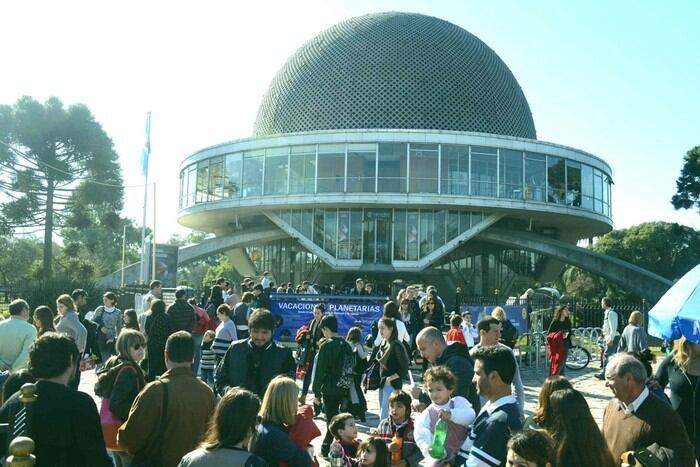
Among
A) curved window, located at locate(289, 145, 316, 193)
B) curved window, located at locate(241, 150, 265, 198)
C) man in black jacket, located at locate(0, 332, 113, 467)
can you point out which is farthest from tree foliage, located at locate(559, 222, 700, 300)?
man in black jacket, located at locate(0, 332, 113, 467)

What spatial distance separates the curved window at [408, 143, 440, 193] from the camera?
2416cm

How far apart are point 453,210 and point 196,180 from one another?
11.2 m

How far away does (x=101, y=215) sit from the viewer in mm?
30125

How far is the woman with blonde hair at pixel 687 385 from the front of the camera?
3.78 metres

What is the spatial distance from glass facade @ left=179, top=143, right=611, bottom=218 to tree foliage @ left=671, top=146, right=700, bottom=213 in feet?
12.6

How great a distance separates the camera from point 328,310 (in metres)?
11.0

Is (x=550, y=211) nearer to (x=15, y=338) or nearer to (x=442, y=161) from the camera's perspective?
(x=442, y=161)

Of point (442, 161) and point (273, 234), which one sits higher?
point (442, 161)

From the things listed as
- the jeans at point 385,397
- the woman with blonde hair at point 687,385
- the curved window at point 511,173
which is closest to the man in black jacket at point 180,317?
the jeans at point 385,397

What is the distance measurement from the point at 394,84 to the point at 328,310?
19.5 meters

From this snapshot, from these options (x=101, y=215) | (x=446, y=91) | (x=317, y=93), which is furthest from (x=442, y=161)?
(x=101, y=215)

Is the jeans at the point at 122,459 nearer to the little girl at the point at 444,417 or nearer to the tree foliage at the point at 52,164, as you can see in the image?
the little girl at the point at 444,417

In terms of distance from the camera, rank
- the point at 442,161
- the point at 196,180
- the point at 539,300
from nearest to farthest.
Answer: the point at 539,300, the point at 442,161, the point at 196,180

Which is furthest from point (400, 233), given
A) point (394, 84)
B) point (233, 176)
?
point (394, 84)
